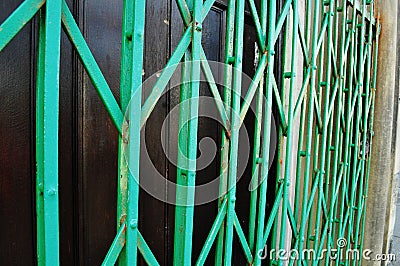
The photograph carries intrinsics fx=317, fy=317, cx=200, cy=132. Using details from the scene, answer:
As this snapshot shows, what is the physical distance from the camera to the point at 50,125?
1.86 feet

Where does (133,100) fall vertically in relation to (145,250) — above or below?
above

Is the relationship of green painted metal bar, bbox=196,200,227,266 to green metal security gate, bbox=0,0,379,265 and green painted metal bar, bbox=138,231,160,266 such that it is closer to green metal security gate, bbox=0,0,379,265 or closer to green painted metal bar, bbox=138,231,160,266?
green metal security gate, bbox=0,0,379,265

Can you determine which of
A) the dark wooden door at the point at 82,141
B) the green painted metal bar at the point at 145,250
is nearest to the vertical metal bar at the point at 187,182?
the green painted metal bar at the point at 145,250

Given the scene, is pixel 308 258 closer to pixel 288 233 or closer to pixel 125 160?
pixel 288 233

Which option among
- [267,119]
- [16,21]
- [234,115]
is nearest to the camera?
[16,21]

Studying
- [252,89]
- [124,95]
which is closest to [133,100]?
[124,95]

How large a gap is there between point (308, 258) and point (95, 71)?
4.80 ft

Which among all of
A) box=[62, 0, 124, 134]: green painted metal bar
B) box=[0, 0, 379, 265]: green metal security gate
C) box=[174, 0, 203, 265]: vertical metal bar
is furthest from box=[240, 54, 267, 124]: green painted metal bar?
box=[62, 0, 124, 134]: green painted metal bar

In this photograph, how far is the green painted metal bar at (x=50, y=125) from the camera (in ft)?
1.80

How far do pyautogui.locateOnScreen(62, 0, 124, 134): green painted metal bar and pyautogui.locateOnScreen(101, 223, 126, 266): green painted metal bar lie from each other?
0.69ft

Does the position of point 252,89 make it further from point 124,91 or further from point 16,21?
point 16,21

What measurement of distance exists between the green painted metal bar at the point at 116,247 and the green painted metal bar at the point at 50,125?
0.34 feet

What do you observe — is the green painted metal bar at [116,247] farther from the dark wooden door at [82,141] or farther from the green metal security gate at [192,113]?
the dark wooden door at [82,141]

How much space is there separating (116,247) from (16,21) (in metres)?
0.45
